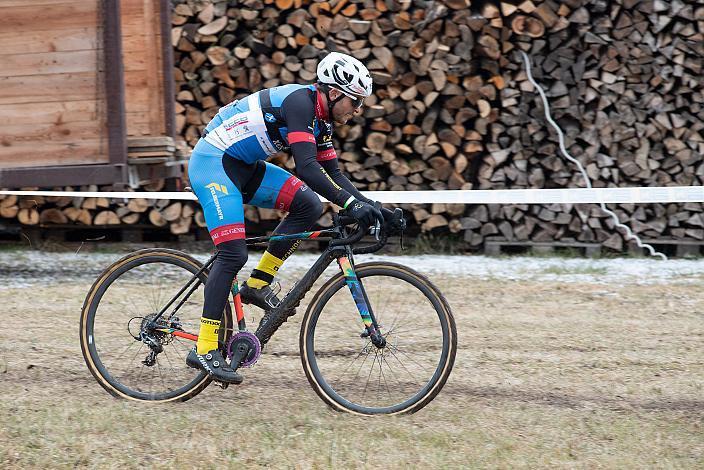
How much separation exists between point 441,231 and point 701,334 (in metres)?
3.77

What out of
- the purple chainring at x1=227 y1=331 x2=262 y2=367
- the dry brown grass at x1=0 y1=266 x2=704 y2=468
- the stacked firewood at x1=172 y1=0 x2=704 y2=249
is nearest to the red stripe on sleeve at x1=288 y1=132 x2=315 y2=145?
the purple chainring at x1=227 y1=331 x2=262 y2=367

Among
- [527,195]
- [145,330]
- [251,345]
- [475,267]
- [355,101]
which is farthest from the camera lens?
[527,195]

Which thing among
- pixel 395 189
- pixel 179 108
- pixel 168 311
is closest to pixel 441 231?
pixel 395 189

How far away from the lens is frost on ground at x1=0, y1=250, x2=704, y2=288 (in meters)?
8.62

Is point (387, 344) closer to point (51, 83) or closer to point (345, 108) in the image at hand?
point (345, 108)

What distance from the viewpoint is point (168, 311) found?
196 inches

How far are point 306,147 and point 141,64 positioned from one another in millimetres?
4230

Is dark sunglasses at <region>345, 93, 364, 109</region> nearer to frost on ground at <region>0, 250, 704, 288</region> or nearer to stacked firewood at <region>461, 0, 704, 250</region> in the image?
frost on ground at <region>0, 250, 704, 288</region>

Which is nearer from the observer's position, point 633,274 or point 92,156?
point 92,156

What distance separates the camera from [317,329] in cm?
476

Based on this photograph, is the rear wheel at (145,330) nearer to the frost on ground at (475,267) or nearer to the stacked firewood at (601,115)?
the frost on ground at (475,267)

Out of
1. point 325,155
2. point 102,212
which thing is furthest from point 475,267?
Result: point 325,155

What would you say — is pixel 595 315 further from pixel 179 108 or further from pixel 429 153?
pixel 179 108

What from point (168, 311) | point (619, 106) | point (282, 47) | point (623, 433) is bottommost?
point (623, 433)
